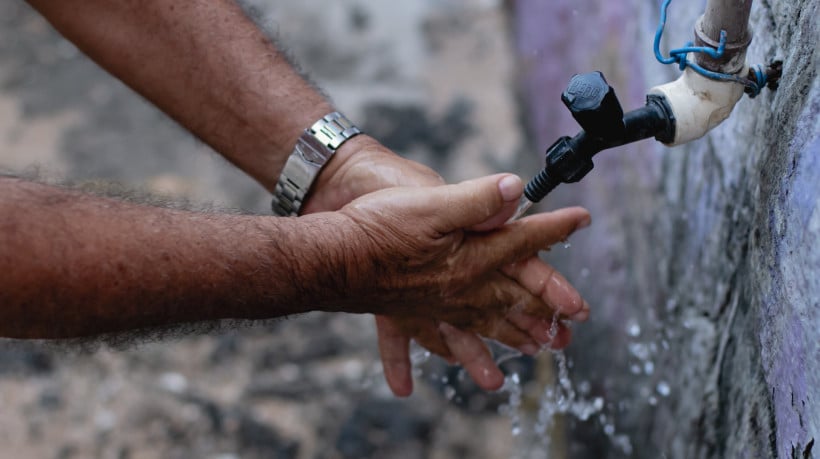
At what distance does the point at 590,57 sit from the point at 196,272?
1800mm

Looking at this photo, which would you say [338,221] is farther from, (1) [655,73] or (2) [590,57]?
(2) [590,57]

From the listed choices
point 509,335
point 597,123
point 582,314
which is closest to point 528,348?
point 509,335

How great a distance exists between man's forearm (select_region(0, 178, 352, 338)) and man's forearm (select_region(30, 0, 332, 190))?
466 millimetres

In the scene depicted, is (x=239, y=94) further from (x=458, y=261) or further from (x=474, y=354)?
(x=474, y=354)

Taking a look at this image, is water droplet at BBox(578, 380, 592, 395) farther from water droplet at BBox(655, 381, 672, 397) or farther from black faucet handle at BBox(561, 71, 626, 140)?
black faucet handle at BBox(561, 71, 626, 140)

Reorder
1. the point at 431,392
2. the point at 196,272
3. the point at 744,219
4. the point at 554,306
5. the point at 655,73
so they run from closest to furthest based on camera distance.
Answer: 1. the point at 196,272
2. the point at 744,219
3. the point at 554,306
4. the point at 655,73
5. the point at 431,392

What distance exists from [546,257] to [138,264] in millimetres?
1830

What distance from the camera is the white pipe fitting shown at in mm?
1239

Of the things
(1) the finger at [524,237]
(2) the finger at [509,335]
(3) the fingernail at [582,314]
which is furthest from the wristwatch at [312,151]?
(3) the fingernail at [582,314]

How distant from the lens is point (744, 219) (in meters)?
1.46

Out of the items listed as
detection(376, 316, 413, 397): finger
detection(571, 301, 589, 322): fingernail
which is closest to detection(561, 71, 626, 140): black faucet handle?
detection(571, 301, 589, 322): fingernail

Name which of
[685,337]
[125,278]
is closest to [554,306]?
[685,337]

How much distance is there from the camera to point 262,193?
3184 millimetres

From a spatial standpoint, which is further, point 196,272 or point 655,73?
point 655,73
